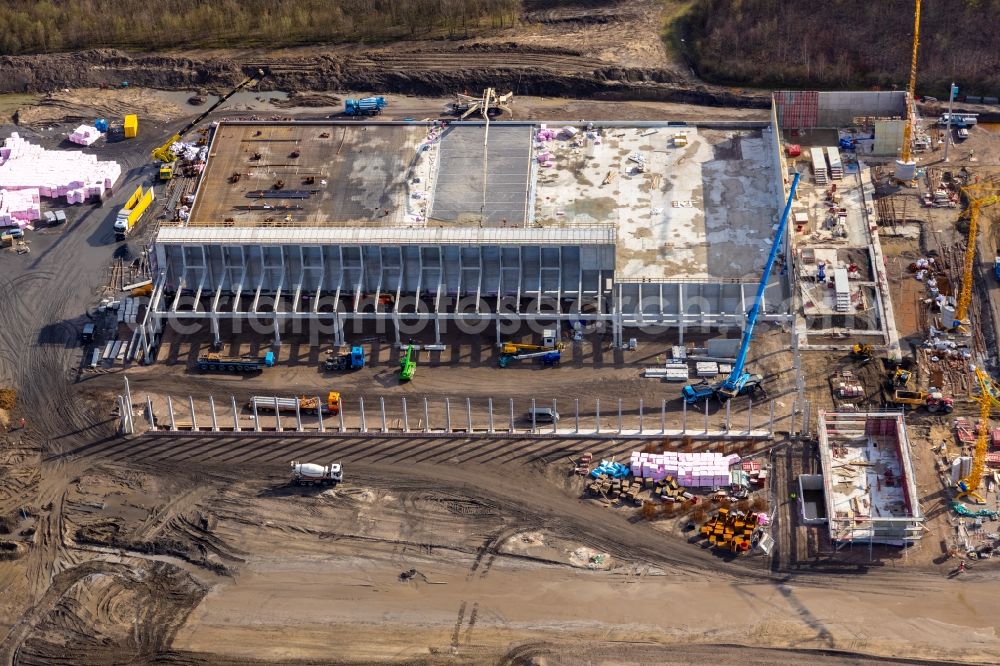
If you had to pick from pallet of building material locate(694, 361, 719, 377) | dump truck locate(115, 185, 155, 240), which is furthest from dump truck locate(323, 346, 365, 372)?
pallet of building material locate(694, 361, 719, 377)

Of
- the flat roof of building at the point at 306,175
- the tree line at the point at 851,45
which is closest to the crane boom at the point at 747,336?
the flat roof of building at the point at 306,175

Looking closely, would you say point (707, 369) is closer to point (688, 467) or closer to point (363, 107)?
point (688, 467)

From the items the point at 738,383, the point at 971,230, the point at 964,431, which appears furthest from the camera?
the point at 971,230

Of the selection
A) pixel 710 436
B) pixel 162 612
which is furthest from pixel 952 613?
pixel 162 612

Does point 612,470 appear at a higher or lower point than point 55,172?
lower

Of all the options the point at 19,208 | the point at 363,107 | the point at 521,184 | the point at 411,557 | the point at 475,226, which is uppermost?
the point at 363,107

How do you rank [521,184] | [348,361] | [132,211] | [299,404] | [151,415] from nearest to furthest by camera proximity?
1. [151,415]
2. [299,404]
3. [348,361]
4. [521,184]
5. [132,211]

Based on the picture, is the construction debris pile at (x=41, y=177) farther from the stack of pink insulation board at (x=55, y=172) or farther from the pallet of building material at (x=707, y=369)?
the pallet of building material at (x=707, y=369)

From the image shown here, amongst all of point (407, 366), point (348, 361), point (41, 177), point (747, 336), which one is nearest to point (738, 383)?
point (747, 336)
